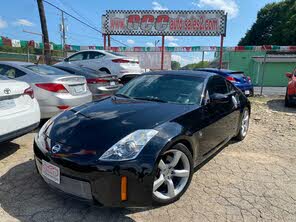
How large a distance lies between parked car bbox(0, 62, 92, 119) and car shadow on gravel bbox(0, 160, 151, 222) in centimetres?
203

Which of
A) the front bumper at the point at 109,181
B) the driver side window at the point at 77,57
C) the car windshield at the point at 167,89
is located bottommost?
the front bumper at the point at 109,181

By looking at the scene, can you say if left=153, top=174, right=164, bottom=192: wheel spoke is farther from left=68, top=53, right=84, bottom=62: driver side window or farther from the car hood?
left=68, top=53, right=84, bottom=62: driver side window

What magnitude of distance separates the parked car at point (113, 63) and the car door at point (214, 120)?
531cm

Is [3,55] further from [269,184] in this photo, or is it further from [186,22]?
[269,184]

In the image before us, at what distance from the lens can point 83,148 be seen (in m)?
2.43

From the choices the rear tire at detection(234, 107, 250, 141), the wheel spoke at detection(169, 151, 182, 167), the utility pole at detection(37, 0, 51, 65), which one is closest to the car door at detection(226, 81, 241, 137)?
the rear tire at detection(234, 107, 250, 141)

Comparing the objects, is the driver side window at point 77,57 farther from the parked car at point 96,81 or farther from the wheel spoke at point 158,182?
the wheel spoke at point 158,182

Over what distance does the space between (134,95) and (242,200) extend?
1981 mm

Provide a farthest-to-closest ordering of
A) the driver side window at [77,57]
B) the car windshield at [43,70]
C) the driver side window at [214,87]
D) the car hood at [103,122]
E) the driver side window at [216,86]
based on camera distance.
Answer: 1. the driver side window at [77,57]
2. the car windshield at [43,70]
3. the driver side window at [216,86]
4. the driver side window at [214,87]
5. the car hood at [103,122]

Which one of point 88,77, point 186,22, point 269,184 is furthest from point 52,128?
point 186,22

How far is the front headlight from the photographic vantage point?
2344 mm

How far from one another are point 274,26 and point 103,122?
1919 inches

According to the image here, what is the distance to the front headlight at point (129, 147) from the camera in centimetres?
234

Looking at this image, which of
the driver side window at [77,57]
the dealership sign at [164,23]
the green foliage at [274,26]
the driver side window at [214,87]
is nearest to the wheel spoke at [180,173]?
the driver side window at [214,87]
